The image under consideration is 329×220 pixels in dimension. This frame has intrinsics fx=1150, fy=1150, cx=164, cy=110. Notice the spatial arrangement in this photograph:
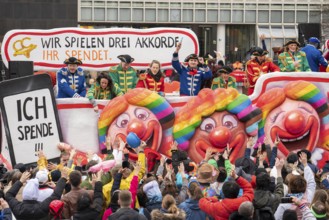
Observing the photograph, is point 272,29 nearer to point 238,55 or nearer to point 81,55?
point 238,55

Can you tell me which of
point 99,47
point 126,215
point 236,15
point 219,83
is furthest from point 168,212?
point 236,15

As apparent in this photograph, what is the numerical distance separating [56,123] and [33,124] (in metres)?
0.40

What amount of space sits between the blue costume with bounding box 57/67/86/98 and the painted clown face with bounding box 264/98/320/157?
3021mm

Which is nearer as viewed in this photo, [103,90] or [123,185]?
[123,185]

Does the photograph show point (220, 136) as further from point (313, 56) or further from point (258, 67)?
point (313, 56)

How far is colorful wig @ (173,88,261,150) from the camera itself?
57.8 feet

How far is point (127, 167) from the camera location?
1266cm

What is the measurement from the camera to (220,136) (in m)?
17.3

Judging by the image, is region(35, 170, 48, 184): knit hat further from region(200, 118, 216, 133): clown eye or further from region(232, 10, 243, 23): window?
region(232, 10, 243, 23): window

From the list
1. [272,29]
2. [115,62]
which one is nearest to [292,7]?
[272,29]

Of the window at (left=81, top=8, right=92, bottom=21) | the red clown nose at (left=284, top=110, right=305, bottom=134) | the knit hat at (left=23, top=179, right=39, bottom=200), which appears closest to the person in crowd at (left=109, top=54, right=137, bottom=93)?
the red clown nose at (left=284, top=110, right=305, bottom=134)

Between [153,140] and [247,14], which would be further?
[247,14]

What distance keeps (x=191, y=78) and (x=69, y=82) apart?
76.3 inches

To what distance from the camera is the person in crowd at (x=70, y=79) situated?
17953 millimetres
